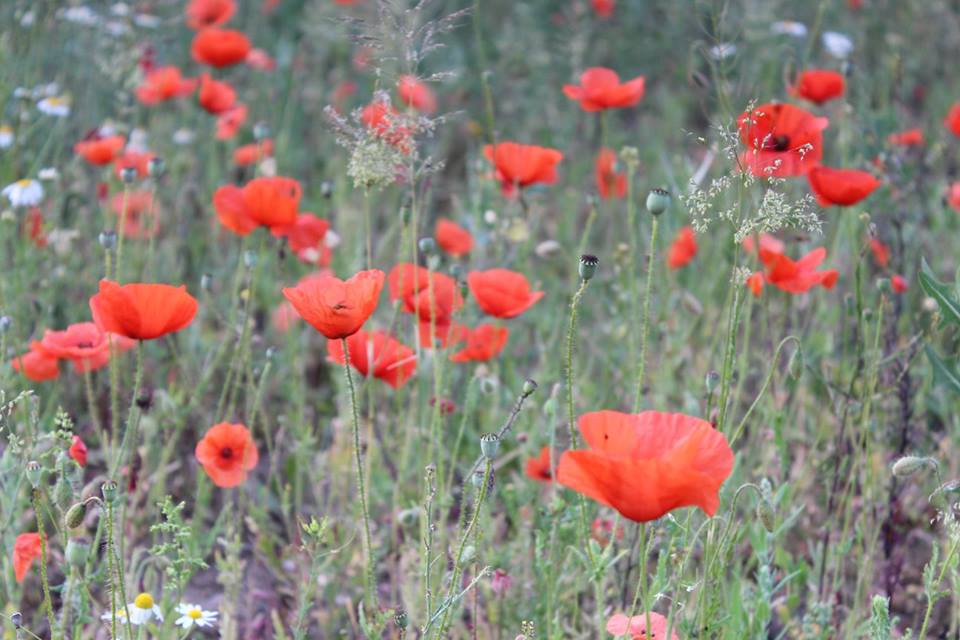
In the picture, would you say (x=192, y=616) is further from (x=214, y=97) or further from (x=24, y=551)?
(x=214, y=97)

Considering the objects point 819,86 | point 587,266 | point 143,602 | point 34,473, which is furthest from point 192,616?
point 819,86

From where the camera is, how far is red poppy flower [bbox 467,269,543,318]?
2377mm

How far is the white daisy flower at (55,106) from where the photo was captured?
136 inches

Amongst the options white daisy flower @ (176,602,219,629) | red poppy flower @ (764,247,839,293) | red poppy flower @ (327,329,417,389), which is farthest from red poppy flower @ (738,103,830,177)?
white daisy flower @ (176,602,219,629)

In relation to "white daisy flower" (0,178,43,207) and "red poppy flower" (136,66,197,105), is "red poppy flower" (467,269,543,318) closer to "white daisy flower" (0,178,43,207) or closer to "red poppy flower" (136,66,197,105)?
"white daisy flower" (0,178,43,207)

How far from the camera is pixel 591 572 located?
1.82m

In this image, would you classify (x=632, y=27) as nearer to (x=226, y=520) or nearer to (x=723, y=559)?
(x=226, y=520)

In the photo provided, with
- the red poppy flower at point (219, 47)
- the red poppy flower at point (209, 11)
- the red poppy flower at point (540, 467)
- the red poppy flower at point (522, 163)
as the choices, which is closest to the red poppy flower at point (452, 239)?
the red poppy flower at point (522, 163)

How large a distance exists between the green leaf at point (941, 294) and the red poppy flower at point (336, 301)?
0.91 m

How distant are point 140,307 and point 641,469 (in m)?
0.95

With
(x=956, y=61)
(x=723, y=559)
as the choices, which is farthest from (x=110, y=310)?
(x=956, y=61)

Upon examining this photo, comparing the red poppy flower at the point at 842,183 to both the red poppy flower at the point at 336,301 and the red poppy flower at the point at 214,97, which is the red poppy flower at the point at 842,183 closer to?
the red poppy flower at the point at 336,301

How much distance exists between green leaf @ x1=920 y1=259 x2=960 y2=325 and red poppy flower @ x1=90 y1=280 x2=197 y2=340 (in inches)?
46.8

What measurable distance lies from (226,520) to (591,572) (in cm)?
128
